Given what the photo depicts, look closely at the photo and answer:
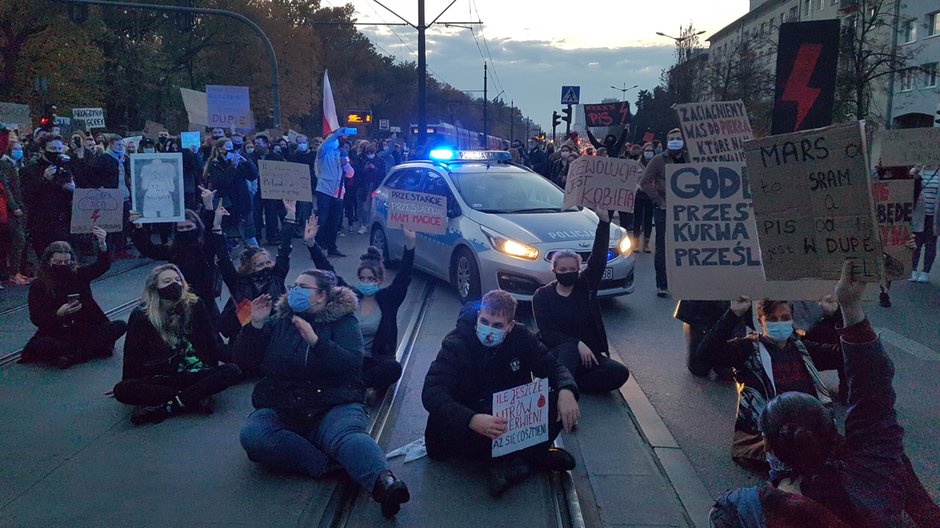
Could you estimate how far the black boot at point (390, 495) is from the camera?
4.17m

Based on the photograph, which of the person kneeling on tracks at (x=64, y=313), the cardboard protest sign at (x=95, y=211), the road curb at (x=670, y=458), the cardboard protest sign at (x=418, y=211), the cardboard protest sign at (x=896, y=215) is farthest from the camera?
the cardboard protest sign at (x=95, y=211)

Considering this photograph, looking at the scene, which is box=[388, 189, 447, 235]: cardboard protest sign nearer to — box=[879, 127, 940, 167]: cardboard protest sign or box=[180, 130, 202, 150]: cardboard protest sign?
box=[879, 127, 940, 167]: cardboard protest sign

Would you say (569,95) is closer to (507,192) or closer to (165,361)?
(507,192)

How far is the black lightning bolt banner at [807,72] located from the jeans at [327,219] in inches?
391

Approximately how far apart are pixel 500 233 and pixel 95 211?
4626 millimetres

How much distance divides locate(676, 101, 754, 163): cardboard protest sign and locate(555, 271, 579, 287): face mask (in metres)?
1.35

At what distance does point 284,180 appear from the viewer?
970cm

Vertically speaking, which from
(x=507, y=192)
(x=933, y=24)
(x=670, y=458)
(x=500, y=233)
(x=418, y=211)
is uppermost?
(x=933, y=24)

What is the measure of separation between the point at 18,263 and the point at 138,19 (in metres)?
35.2

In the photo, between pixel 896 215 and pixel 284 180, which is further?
pixel 284 180

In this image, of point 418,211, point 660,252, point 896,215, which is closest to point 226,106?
point 418,211

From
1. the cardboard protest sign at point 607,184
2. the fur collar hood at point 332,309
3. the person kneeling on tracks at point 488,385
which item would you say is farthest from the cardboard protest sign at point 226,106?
the person kneeling on tracks at point 488,385

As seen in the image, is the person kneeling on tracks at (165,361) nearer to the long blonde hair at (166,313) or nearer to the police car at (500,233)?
the long blonde hair at (166,313)

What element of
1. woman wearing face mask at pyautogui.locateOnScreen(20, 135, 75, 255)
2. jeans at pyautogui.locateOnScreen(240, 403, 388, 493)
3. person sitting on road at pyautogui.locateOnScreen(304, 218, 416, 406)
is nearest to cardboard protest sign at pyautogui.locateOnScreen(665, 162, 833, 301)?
jeans at pyautogui.locateOnScreen(240, 403, 388, 493)
